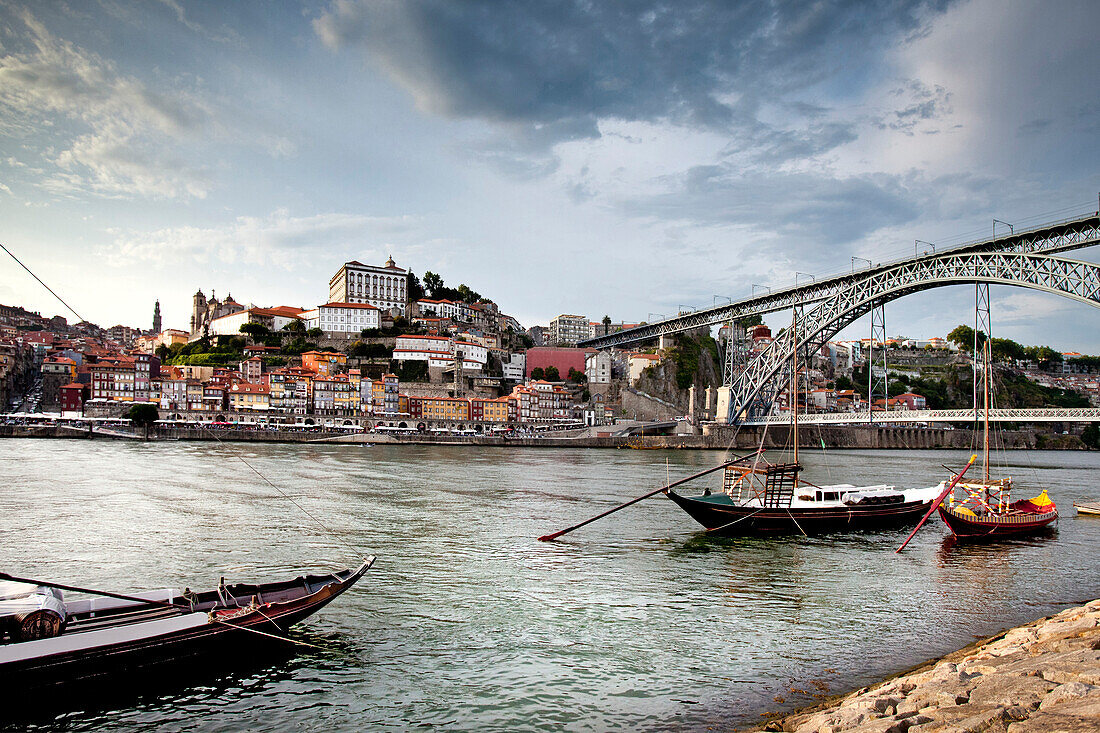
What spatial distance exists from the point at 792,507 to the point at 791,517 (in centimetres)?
29

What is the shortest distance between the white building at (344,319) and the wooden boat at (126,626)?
226ft

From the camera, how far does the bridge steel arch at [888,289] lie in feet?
96.1

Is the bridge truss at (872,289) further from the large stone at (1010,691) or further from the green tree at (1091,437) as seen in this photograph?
the green tree at (1091,437)

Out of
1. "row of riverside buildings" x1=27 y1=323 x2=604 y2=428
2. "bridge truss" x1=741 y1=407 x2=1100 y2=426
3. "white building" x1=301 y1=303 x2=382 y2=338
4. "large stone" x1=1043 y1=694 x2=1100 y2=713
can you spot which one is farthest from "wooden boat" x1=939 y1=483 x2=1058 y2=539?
"white building" x1=301 y1=303 x2=382 y2=338

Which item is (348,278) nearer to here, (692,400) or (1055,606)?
(692,400)

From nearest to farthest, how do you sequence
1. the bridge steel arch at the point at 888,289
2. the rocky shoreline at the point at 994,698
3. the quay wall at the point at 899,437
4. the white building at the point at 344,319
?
the rocky shoreline at the point at 994,698 < the bridge steel arch at the point at 888,289 < the quay wall at the point at 899,437 < the white building at the point at 344,319

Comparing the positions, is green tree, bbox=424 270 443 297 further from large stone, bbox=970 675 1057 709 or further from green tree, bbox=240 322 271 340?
large stone, bbox=970 675 1057 709

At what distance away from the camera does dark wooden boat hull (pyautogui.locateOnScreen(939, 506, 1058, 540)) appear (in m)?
14.4

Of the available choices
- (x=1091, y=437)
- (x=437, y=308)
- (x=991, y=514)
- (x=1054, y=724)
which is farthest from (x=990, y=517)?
(x=1091, y=437)

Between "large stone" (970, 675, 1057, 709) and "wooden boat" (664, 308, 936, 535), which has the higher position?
"large stone" (970, 675, 1057, 709)

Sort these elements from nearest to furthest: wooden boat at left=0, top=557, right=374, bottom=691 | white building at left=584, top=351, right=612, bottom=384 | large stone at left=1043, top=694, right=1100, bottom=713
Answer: large stone at left=1043, top=694, right=1100, bottom=713 → wooden boat at left=0, top=557, right=374, bottom=691 → white building at left=584, top=351, right=612, bottom=384

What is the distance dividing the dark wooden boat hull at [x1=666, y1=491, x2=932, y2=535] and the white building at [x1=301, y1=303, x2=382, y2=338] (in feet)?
210

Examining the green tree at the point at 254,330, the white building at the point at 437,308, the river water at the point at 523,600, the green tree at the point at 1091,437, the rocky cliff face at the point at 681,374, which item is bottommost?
the green tree at the point at 1091,437

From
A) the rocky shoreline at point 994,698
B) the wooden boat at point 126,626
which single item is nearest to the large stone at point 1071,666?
the rocky shoreline at point 994,698
